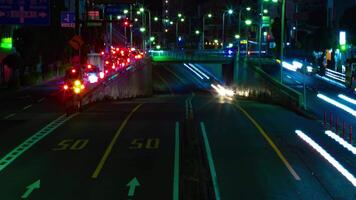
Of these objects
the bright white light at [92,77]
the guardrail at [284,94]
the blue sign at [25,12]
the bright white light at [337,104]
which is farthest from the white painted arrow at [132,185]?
the bright white light at [92,77]

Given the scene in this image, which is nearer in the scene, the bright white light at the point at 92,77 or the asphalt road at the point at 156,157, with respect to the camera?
the asphalt road at the point at 156,157

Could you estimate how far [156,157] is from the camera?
19438mm

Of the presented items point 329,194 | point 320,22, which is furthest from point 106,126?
point 320,22

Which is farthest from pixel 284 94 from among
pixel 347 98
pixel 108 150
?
pixel 108 150

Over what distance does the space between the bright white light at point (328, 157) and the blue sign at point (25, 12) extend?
75.7 ft

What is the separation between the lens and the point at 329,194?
14805 mm

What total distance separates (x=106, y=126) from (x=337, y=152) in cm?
1019

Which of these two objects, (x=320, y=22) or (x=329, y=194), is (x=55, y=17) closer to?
(x=320, y=22)

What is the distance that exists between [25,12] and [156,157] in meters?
25.9

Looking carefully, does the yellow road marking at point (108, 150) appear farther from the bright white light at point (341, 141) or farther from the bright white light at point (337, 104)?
the bright white light at point (337, 104)

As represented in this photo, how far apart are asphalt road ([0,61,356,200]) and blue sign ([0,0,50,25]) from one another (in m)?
11.4

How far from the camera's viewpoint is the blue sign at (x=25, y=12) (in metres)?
41.7

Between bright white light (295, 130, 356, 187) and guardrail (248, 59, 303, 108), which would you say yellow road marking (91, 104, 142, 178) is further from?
guardrail (248, 59, 303, 108)

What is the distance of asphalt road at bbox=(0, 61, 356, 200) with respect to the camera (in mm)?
15016
